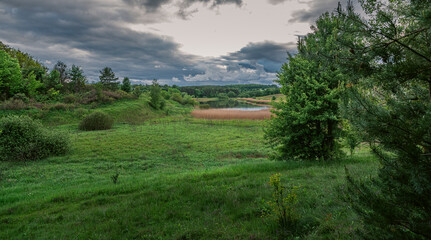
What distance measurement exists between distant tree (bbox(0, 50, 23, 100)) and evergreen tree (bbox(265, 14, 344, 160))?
1798 inches

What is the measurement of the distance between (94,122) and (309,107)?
92.1ft

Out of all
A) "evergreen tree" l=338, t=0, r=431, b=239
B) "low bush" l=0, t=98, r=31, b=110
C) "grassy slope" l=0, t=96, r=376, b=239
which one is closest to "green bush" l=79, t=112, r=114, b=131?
"low bush" l=0, t=98, r=31, b=110

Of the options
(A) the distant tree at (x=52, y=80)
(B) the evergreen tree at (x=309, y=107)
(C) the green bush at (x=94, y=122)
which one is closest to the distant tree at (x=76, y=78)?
(A) the distant tree at (x=52, y=80)

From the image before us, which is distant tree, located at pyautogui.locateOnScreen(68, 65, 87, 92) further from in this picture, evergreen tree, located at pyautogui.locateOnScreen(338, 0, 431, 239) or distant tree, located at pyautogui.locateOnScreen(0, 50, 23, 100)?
evergreen tree, located at pyautogui.locateOnScreen(338, 0, 431, 239)

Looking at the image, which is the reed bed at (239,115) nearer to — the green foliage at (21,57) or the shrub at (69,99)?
the shrub at (69,99)

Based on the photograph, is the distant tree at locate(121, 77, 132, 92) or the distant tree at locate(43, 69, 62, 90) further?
the distant tree at locate(121, 77, 132, 92)

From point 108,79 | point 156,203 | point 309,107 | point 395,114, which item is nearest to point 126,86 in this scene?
point 108,79

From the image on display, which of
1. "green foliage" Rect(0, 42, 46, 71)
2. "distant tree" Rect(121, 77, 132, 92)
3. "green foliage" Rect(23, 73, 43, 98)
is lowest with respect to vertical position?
"green foliage" Rect(23, 73, 43, 98)

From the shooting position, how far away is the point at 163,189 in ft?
27.3

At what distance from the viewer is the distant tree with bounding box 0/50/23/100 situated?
1399 inches

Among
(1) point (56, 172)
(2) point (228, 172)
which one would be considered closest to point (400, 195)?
(2) point (228, 172)

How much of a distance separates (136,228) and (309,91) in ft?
32.7

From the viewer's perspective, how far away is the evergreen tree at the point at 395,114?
2.19 metres

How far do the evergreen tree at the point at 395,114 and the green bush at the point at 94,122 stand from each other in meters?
31.8
